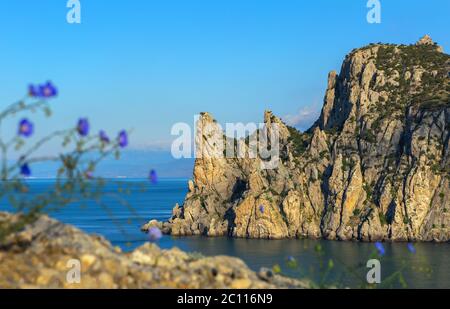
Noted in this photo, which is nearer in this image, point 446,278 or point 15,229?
point 15,229

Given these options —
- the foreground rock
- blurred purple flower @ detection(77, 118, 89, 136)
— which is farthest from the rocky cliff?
blurred purple flower @ detection(77, 118, 89, 136)

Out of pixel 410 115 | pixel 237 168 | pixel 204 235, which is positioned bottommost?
pixel 204 235

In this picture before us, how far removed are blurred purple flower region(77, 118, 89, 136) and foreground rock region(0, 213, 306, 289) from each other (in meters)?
2.45

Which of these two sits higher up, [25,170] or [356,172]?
[25,170]

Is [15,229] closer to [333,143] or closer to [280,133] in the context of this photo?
Answer: [333,143]

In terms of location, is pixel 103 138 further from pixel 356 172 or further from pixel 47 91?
pixel 356 172

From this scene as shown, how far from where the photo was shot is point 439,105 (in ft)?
502

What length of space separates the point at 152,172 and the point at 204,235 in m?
148

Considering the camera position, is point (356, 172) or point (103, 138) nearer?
point (103, 138)

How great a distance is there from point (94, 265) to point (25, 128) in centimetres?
306

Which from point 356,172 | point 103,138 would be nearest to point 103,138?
point 103,138

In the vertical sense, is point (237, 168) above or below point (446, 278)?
above

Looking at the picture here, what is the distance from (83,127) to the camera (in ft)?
43.4
